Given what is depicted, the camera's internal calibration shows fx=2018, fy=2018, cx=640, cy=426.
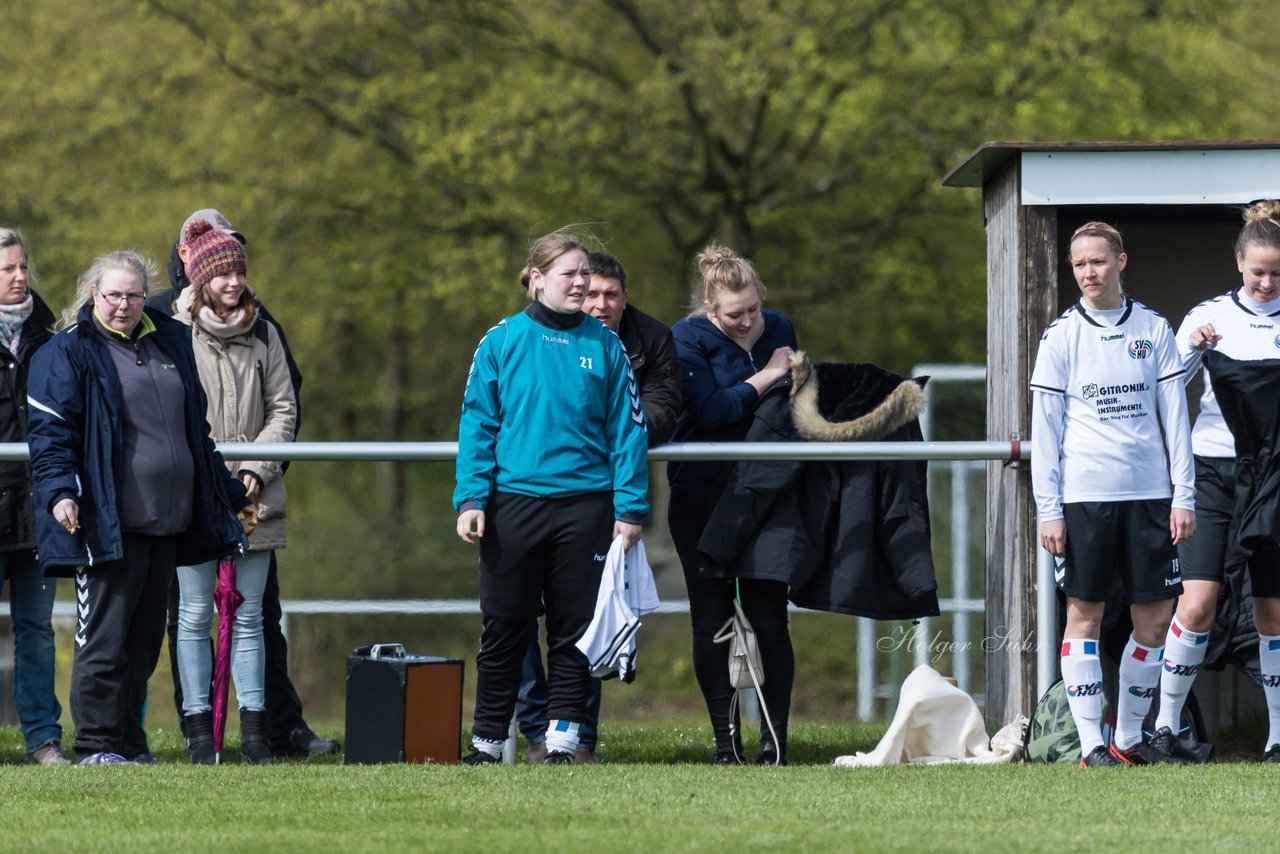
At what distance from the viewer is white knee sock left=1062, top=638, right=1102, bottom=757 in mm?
6762

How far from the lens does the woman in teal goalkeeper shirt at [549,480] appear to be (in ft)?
22.1

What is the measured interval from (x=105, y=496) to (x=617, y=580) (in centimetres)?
170

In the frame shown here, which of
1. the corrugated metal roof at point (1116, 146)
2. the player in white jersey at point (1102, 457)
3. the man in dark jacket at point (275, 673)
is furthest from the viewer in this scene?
the man in dark jacket at point (275, 673)

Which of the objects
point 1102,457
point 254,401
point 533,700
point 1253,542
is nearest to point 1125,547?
point 1102,457

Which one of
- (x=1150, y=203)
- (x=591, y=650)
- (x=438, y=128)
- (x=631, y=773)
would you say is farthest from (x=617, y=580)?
(x=438, y=128)

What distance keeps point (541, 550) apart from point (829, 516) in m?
1.15

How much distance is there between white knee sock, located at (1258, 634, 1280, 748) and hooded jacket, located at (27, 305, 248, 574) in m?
3.56

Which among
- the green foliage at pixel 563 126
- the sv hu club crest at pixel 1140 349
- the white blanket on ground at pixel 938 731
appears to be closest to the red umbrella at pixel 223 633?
the white blanket on ground at pixel 938 731

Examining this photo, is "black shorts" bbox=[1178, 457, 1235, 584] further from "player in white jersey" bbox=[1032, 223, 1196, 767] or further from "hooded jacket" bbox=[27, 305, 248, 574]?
"hooded jacket" bbox=[27, 305, 248, 574]

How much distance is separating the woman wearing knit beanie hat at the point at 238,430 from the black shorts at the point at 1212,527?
3264 millimetres

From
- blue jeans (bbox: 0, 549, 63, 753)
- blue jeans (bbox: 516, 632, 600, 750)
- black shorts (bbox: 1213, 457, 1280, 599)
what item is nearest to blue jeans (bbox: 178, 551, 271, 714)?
Answer: blue jeans (bbox: 0, 549, 63, 753)

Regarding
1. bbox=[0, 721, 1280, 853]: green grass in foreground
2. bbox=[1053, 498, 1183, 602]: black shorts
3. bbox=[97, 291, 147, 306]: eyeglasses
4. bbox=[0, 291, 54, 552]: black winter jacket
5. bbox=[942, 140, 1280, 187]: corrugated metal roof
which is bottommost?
bbox=[0, 721, 1280, 853]: green grass in foreground

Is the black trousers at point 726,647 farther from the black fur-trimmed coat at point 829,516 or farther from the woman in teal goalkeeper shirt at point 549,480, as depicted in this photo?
the woman in teal goalkeeper shirt at point 549,480

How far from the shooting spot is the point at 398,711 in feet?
22.7
